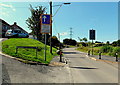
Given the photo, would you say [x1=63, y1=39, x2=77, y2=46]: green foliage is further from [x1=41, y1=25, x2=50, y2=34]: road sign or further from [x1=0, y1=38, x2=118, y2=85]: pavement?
[x1=0, y1=38, x2=118, y2=85]: pavement

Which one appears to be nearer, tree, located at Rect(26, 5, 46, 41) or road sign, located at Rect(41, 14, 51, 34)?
road sign, located at Rect(41, 14, 51, 34)

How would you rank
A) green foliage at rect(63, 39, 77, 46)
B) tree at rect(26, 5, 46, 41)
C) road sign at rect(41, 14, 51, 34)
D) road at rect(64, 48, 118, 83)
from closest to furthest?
1. road at rect(64, 48, 118, 83)
2. road sign at rect(41, 14, 51, 34)
3. tree at rect(26, 5, 46, 41)
4. green foliage at rect(63, 39, 77, 46)

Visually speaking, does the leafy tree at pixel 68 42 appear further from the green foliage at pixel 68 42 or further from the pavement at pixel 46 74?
the pavement at pixel 46 74

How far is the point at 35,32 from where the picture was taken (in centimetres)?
4794

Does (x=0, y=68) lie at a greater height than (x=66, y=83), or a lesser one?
greater

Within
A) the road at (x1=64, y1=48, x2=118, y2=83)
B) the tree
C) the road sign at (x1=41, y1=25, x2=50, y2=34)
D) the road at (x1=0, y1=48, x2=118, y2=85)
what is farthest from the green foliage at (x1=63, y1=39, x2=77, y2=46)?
the road at (x1=0, y1=48, x2=118, y2=85)

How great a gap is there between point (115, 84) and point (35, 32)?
1728 inches

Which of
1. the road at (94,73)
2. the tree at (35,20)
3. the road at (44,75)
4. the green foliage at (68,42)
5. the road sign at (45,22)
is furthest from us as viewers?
the green foliage at (68,42)

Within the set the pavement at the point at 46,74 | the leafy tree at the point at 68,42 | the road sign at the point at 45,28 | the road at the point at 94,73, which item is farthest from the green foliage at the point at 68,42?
the pavement at the point at 46,74

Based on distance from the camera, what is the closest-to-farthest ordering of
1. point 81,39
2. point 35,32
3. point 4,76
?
point 4,76 → point 35,32 → point 81,39

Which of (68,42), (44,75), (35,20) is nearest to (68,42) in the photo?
(68,42)

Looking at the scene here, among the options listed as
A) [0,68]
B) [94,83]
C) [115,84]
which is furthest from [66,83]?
[0,68]

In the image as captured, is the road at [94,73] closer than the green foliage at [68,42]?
Yes

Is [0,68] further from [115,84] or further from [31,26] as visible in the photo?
[31,26]
